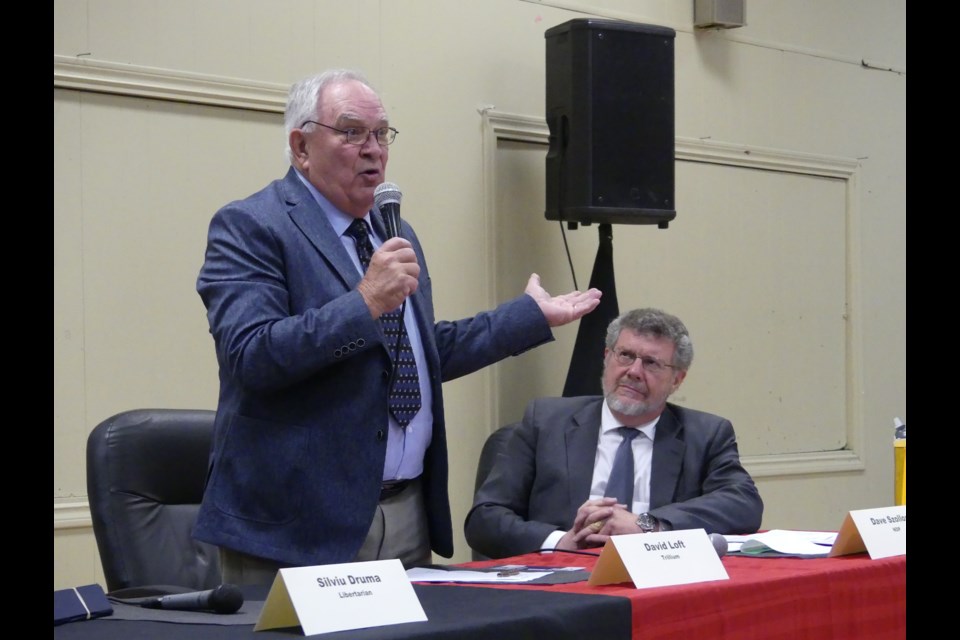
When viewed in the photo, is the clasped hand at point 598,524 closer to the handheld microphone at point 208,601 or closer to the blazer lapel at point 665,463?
the blazer lapel at point 665,463

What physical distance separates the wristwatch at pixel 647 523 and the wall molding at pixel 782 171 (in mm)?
1786

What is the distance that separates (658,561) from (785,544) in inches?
21.8

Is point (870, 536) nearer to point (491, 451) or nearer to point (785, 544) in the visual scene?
point (785, 544)

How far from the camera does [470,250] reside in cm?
433

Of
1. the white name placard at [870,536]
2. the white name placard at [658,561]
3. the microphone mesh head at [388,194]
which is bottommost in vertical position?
the white name placard at [870,536]

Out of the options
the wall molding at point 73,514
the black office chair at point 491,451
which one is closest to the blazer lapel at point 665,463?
the black office chair at point 491,451

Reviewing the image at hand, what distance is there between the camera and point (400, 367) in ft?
6.67

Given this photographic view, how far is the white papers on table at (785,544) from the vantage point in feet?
6.97

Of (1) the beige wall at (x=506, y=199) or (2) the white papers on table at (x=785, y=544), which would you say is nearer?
(2) the white papers on table at (x=785, y=544)

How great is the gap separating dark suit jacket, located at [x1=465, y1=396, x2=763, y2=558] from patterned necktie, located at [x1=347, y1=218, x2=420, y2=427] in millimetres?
827

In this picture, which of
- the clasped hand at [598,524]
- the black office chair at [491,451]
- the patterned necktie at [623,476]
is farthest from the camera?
the black office chair at [491,451]

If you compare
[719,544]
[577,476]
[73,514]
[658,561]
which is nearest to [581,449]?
[577,476]

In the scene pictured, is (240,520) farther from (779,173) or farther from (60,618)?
(779,173)
